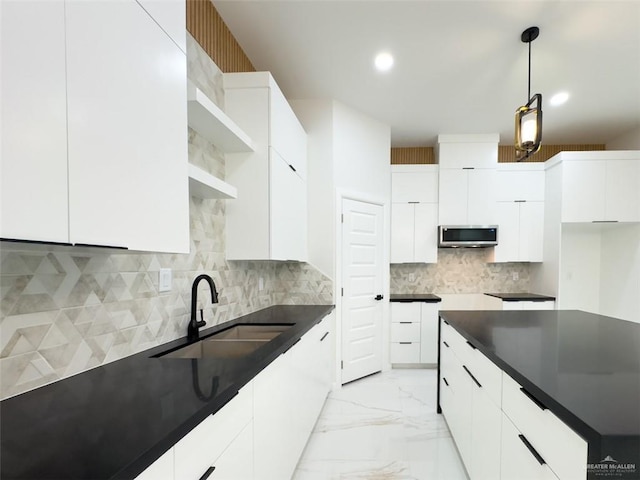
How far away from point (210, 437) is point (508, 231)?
4.28m

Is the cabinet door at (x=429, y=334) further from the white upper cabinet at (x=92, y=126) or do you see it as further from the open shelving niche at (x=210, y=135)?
the white upper cabinet at (x=92, y=126)

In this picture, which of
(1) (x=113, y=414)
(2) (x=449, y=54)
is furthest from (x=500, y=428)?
(2) (x=449, y=54)

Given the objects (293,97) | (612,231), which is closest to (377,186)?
(293,97)

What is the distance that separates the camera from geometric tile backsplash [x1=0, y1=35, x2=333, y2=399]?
90 cm

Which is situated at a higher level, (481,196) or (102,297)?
(481,196)

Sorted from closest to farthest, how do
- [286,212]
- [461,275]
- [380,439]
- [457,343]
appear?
[457,343] → [380,439] → [286,212] → [461,275]

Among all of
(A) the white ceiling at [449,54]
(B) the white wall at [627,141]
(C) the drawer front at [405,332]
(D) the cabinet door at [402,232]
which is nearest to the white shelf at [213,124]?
(A) the white ceiling at [449,54]

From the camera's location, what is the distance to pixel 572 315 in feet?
7.93

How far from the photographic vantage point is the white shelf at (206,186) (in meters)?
1.40

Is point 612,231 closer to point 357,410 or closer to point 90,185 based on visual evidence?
point 357,410

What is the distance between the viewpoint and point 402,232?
418 centimetres

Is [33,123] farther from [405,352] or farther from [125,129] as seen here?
[405,352]

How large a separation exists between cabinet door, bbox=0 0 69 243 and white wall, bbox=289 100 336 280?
101 inches

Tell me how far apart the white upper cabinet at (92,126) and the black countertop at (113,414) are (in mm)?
434
